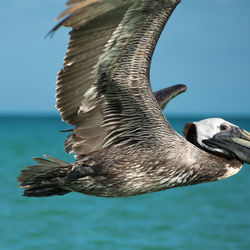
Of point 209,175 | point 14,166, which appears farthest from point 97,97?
point 14,166

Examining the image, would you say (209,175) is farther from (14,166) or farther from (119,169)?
(14,166)

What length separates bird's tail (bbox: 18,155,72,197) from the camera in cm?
518

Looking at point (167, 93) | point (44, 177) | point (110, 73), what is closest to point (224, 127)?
point (167, 93)

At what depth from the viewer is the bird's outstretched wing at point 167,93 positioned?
22.0 feet

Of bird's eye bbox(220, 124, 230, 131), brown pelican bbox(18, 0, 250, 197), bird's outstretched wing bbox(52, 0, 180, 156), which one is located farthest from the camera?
bird's eye bbox(220, 124, 230, 131)

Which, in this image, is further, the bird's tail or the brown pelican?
the bird's tail

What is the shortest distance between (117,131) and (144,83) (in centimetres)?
58

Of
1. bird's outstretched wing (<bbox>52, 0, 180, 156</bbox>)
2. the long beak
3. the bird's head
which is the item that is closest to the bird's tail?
bird's outstretched wing (<bbox>52, 0, 180, 156</bbox>)

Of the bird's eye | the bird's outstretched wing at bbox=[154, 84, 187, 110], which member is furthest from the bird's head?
the bird's outstretched wing at bbox=[154, 84, 187, 110]

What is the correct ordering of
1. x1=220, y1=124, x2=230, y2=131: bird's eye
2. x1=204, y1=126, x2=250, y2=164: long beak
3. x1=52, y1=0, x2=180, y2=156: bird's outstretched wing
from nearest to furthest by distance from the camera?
1. x1=52, y1=0, x2=180, y2=156: bird's outstretched wing
2. x1=204, y1=126, x2=250, y2=164: long beak
3. x1=220, y1=124, x2=230, y2=131: bird's eye

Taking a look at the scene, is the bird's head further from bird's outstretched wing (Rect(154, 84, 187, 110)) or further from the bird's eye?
bird's outstretched wing (Rect(154, 84, 187, 110))

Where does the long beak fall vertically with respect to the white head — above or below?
below

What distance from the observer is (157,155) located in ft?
16.6

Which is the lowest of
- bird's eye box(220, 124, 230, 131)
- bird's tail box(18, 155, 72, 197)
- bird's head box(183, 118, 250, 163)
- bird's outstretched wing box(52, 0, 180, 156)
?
bird's tail box(18, 155, 72, 197)
